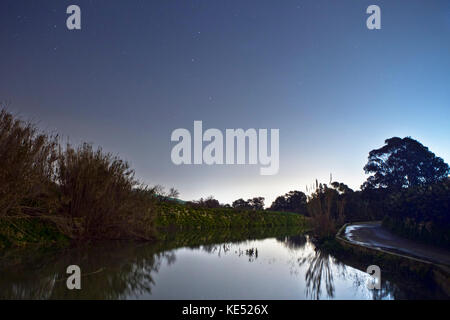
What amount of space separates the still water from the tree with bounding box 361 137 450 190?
3899 cm

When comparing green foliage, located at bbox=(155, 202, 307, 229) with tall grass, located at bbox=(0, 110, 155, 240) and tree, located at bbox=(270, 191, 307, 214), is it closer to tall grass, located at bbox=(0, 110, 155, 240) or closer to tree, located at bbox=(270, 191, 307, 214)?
tall grass, located at bbox=(0, 110, 155, 240)

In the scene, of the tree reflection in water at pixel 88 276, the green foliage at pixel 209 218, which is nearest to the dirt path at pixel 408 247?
the tree reflection in water at pixel 88 276

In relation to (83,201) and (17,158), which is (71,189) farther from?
(17,158)

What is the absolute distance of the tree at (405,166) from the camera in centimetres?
4138

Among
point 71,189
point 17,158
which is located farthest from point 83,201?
point 17,158

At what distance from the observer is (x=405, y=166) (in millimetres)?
41781

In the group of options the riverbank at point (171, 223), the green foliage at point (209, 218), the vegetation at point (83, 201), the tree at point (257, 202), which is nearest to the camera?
the vegetation at point (83, 201)

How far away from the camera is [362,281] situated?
22.6 ft

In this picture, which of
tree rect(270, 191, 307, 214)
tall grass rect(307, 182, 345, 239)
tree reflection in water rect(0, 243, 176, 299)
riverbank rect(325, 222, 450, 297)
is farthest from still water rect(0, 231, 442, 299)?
tree rect(270, 191, 307, 214)

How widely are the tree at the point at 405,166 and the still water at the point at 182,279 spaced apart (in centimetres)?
3899

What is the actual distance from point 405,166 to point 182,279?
44422 millimetres

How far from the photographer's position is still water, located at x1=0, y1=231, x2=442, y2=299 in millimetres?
5254

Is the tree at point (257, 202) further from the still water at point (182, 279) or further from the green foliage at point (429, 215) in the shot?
the still water at point (182, 279)
